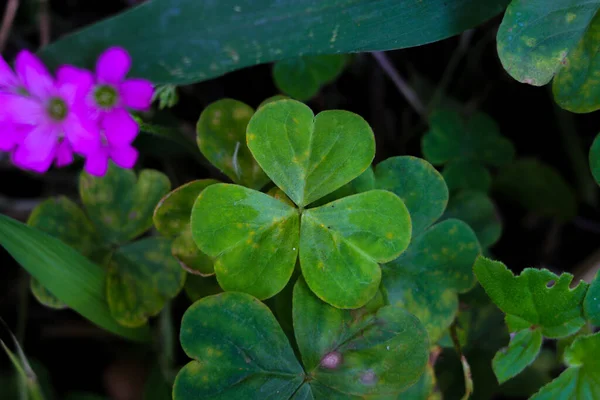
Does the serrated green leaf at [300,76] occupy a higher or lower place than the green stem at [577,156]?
higher

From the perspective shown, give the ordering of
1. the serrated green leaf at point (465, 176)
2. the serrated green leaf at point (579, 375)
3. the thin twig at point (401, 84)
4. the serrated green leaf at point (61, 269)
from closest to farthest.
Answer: the serrated green leaf at point (579, 375)
the serrated green leaf at point (61, 269)
the serrated green leaf at point (465, 176)
the thin twig at point (401, 84)

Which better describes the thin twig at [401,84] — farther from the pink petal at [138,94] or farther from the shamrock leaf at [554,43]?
the pink petal at [138,94]

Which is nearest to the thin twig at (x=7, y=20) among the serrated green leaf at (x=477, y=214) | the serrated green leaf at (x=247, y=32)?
the serrated green leaf at (x=247, y=32)

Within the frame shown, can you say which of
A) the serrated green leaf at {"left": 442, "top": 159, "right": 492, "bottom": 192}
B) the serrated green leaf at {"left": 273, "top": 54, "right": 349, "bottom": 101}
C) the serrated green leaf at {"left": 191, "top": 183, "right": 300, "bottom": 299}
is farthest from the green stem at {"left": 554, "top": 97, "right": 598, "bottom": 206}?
the serrated green leaf at {"left": 191, "top": 183, "right": 300, "bottom": 299}

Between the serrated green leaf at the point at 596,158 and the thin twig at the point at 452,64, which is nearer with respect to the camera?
the serrated green leaf at the point at 596,158

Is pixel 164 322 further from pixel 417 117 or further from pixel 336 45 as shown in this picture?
pixel 417 117
